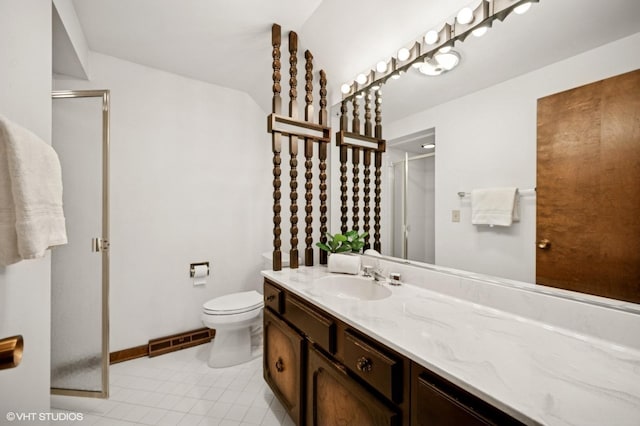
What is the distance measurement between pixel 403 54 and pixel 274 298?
153 centimetres

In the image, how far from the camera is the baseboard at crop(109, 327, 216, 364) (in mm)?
1899

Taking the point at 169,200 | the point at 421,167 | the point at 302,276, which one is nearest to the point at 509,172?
the point at 421,167

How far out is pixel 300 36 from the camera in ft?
5.49

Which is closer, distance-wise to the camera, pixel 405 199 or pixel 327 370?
pixel 327 370

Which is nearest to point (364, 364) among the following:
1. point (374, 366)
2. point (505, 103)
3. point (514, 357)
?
point (374, 366)

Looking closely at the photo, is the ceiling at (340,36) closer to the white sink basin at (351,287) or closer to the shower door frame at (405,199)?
the shower door frame at (405,199)

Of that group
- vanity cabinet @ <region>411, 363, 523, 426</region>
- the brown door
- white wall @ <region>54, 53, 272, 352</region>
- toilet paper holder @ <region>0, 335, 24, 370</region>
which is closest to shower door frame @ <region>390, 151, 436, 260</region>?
the brown door

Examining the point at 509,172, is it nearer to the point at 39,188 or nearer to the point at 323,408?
the point at 323,408

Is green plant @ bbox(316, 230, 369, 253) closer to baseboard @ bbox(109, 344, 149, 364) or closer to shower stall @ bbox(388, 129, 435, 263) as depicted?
shower stall @ bbox(388, 129, 435, 263)

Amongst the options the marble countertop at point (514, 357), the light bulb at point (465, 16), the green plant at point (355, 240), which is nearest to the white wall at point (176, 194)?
the green plant at point (355, 240)

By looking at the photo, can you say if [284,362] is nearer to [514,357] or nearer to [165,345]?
[514,357]

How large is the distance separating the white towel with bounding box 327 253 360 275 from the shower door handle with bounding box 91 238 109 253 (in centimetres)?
135

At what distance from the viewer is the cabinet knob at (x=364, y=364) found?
76 centimetres

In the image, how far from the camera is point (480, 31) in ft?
3.34
